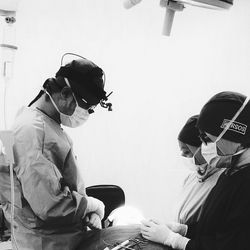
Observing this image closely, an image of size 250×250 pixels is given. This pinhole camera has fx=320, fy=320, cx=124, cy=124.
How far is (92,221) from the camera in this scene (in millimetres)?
1460

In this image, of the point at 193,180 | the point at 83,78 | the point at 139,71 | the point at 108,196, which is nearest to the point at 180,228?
the point at 193,180

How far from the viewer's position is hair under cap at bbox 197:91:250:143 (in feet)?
3.82

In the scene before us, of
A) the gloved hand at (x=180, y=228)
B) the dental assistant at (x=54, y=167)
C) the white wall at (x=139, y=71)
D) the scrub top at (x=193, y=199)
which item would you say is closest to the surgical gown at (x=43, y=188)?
the dental assistant at (x=54, y=167)

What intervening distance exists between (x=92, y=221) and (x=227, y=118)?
0.75m

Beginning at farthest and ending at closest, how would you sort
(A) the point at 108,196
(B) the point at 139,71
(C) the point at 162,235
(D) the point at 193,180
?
(B) the point at 139,71
(A) the point at 108,196
(D) the point at 193,180
(C) the point at 162,235

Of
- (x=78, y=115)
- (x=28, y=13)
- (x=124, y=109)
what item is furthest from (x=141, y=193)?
(x=28, y=13)

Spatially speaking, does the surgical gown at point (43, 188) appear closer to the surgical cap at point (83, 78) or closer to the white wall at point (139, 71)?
the surgical cap at point (83, 78)

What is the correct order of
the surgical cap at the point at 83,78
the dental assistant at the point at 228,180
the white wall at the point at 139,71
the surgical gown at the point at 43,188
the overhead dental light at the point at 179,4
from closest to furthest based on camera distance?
the overhead dental light at the point at 179,4 < the dental assistant at the point at 228,180 < the surgical gown at the point at 43,188 < the surgical cap at the point at 83,78 < the white wall at the point at 139,71

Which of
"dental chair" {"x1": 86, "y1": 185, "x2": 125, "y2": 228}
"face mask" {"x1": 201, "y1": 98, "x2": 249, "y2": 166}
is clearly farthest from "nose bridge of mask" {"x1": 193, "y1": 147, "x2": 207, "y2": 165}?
"dental chair" {"x1": 86, "y1": 185, "x2": 125, "y2": 228}

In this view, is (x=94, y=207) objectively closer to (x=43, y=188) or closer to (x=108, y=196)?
(x=43, y=188)

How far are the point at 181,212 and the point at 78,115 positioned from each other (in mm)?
724

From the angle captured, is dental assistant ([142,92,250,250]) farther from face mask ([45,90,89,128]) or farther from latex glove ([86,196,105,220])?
face mask ([45,90,89,128])

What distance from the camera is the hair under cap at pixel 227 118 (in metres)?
1.16

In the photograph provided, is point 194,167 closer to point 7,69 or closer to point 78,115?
point 78,115
